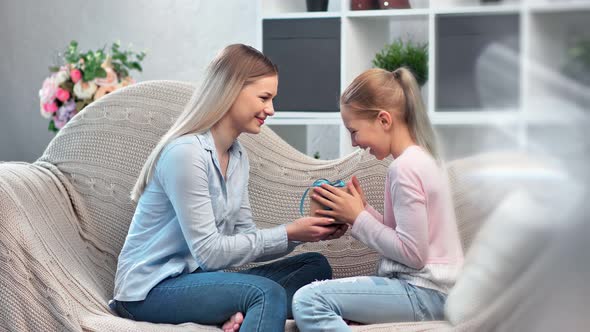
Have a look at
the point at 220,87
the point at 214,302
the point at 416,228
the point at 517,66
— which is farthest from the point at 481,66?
the point at 220,87

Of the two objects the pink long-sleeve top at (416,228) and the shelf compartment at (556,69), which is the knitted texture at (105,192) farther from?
the shelf compartment at (556,69)

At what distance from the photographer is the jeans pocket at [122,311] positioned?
1.50 m

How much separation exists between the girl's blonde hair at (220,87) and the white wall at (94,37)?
195cm

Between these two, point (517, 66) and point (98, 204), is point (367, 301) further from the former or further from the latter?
point (517, 66)

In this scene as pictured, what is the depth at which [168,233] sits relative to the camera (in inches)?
58.7

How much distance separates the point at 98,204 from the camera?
5.84 feet

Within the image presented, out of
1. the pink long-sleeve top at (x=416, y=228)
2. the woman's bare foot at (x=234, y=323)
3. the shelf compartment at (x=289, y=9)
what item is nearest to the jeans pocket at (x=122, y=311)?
the woman's bare foot at (x=234, y=323)

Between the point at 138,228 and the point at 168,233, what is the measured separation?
79 mm

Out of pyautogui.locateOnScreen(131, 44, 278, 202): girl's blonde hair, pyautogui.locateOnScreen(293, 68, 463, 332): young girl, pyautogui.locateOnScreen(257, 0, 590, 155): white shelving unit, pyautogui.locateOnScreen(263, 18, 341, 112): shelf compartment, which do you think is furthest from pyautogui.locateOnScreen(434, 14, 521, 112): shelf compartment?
pyautogui.locateOnScreen(263, 18, 341, 112): shelf compartment

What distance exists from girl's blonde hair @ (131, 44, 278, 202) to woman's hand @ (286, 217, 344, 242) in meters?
0.26

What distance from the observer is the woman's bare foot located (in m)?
1.36

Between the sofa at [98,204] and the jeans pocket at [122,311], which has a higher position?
the sofa at [98,204]

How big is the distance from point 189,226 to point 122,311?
243 millimetres

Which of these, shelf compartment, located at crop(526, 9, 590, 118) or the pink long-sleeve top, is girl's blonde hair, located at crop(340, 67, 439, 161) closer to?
the pink long-sleeve top
